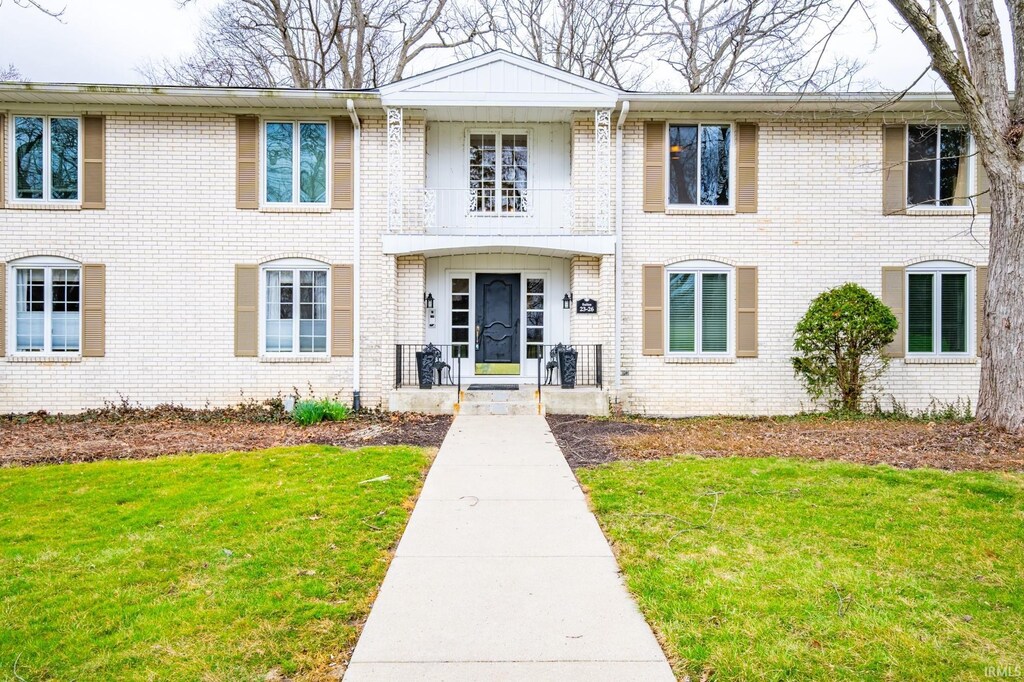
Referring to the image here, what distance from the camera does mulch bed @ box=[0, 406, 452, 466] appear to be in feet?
25.3

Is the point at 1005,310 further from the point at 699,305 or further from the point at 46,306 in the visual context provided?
the point at 46,306

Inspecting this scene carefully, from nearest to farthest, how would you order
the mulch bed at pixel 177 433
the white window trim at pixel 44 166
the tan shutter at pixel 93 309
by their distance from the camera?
1. the mulch bed at pixel 177 433
2. the white window trim at pixel 44 166
3. the tan shutter at pixel 93 309

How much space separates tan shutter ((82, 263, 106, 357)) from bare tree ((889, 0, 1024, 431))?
44.7 feet

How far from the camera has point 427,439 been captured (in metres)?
8.27

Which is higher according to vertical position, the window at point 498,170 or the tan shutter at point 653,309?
the window at point 498,170

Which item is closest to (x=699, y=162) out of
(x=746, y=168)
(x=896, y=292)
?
(x=746, y=168)

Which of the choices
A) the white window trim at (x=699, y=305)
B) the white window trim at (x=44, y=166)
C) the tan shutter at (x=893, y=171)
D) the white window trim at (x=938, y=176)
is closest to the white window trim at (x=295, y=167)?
the white window trim at (x=44, y=166)

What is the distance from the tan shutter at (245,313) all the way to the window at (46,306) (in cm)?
276

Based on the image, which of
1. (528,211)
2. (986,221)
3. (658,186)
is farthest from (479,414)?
(986,221)

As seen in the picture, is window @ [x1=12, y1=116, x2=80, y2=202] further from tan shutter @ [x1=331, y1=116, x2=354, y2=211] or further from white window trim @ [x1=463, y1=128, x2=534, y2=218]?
white window trim @ [x1=463, y1=128, x2=534, y2=218]

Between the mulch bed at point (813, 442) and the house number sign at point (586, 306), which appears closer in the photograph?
the mulch bed at point (813, 442)

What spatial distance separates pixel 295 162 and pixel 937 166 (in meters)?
11.9

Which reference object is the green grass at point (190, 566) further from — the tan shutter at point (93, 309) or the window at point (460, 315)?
the window at point (460, 315)

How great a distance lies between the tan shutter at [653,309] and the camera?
11.1 meters
